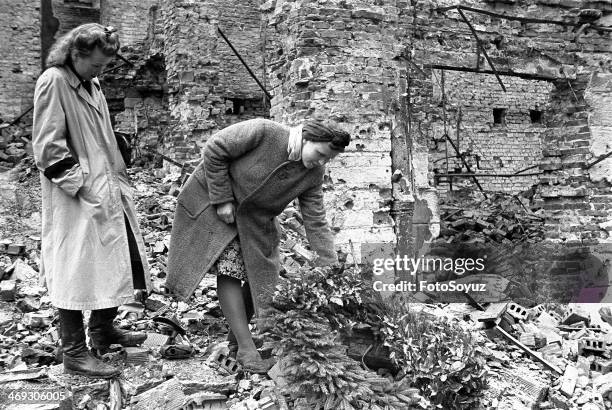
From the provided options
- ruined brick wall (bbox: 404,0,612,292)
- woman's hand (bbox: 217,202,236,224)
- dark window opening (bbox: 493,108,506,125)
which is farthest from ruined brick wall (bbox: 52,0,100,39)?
woman's hand (bbox: 217,202,236,224)

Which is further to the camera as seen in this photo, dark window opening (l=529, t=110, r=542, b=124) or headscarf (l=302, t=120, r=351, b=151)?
dark window opening (l=529, t=110, r=542, b=124)

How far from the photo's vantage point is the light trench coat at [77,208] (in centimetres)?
326

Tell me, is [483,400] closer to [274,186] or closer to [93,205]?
[274,186]

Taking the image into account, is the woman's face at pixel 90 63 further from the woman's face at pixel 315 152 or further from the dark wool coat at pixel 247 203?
the woman's face at pixel 315 152

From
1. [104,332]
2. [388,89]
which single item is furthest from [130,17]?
[104,332]

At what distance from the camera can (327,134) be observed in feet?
11.0

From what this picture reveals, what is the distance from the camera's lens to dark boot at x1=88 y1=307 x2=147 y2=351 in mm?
3674

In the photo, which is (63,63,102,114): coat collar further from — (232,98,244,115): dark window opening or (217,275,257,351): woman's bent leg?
(232,98,244,115): dark window opening

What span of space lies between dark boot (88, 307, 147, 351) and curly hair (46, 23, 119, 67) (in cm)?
138

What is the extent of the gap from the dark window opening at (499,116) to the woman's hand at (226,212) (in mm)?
12574

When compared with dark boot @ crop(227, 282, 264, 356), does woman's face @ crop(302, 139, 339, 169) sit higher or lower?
higher

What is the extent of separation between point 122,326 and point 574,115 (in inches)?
263

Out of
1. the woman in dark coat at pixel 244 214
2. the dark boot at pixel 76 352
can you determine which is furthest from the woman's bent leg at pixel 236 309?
the dark boot at pixel 76 352

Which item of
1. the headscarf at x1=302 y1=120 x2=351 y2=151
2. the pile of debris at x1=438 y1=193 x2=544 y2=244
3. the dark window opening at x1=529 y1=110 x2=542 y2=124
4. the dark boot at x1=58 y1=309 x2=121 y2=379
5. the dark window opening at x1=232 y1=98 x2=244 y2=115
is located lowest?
the pile of debris at x1=438 y1=193 x2=544 y2=244
